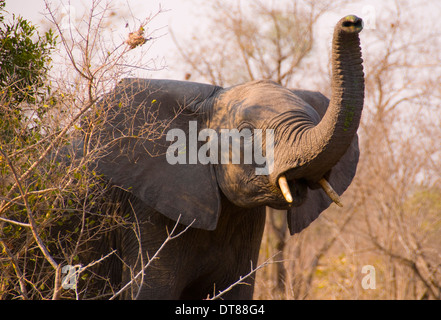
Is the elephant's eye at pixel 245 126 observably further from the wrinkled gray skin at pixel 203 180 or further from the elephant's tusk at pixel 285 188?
the elephant's tusk at pixel 285 188

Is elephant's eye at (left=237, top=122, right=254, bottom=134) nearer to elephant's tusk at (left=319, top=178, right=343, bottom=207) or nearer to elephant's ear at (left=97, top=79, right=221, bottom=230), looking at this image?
elephant's ear at (left=97, top=79, right=221, bottom=230)

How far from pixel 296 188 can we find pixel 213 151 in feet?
2.46

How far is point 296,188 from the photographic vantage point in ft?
14.2

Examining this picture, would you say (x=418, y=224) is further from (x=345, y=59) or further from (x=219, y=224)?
(x=345, y=59)

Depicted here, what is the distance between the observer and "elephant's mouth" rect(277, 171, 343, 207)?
13.6ft

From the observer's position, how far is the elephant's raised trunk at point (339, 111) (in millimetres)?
3701
